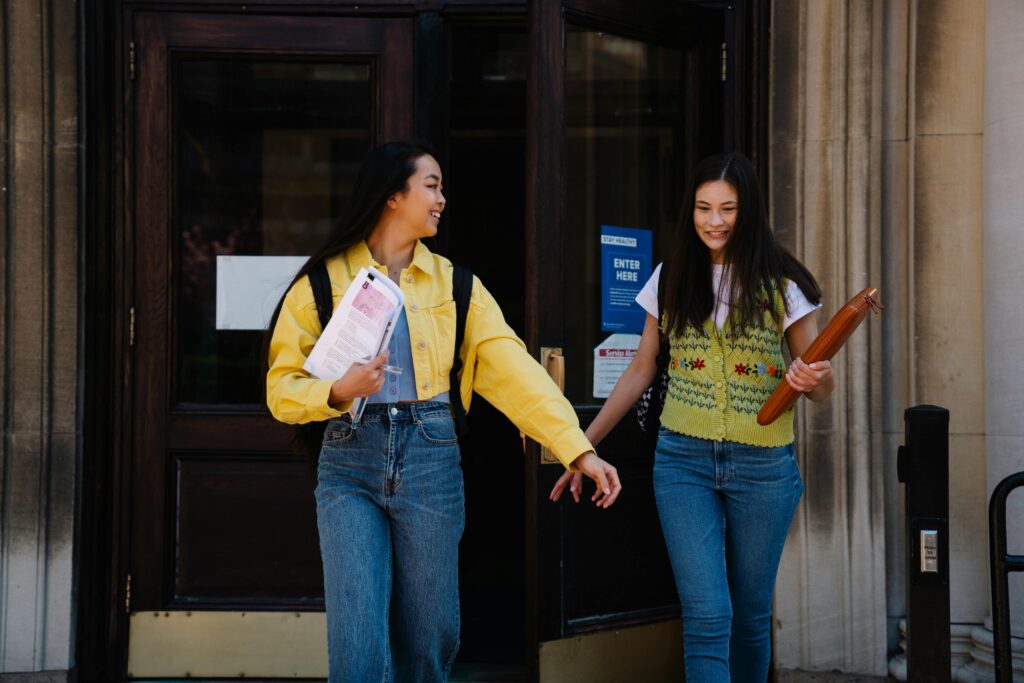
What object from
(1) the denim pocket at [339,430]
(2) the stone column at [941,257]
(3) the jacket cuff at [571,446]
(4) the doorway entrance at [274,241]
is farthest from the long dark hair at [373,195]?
(2) the stone column at [941,257]

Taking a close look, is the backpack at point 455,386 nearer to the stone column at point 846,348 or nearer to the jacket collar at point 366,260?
the jacket collar at point 366,260

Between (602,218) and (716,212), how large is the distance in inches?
50.5

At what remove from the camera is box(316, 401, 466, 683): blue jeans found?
9.01 ft

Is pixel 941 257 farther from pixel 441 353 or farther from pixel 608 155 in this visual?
pixel 441 353

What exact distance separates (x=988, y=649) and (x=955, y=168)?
6.33 ft

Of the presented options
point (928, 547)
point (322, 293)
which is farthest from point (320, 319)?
point (928, 547)

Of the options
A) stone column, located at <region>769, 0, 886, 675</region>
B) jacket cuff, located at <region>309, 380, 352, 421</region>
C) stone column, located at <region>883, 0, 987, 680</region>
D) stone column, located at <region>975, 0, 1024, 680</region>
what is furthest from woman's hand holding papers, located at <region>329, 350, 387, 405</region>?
stone column, located at <region>975, 0, 1024, 680</region>

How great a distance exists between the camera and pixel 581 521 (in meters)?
4.32

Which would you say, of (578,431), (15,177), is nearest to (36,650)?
(15,177)

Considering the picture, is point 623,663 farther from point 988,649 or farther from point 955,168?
point 955,168

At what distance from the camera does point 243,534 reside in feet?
14.9

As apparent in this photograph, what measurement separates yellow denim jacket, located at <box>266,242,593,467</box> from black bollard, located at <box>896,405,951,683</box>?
3.17 feet

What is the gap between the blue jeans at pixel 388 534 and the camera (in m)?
2.75

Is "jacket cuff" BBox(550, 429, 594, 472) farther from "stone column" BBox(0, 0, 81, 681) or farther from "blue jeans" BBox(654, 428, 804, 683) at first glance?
"stone column" BBox(0, 0, 81, 681)
